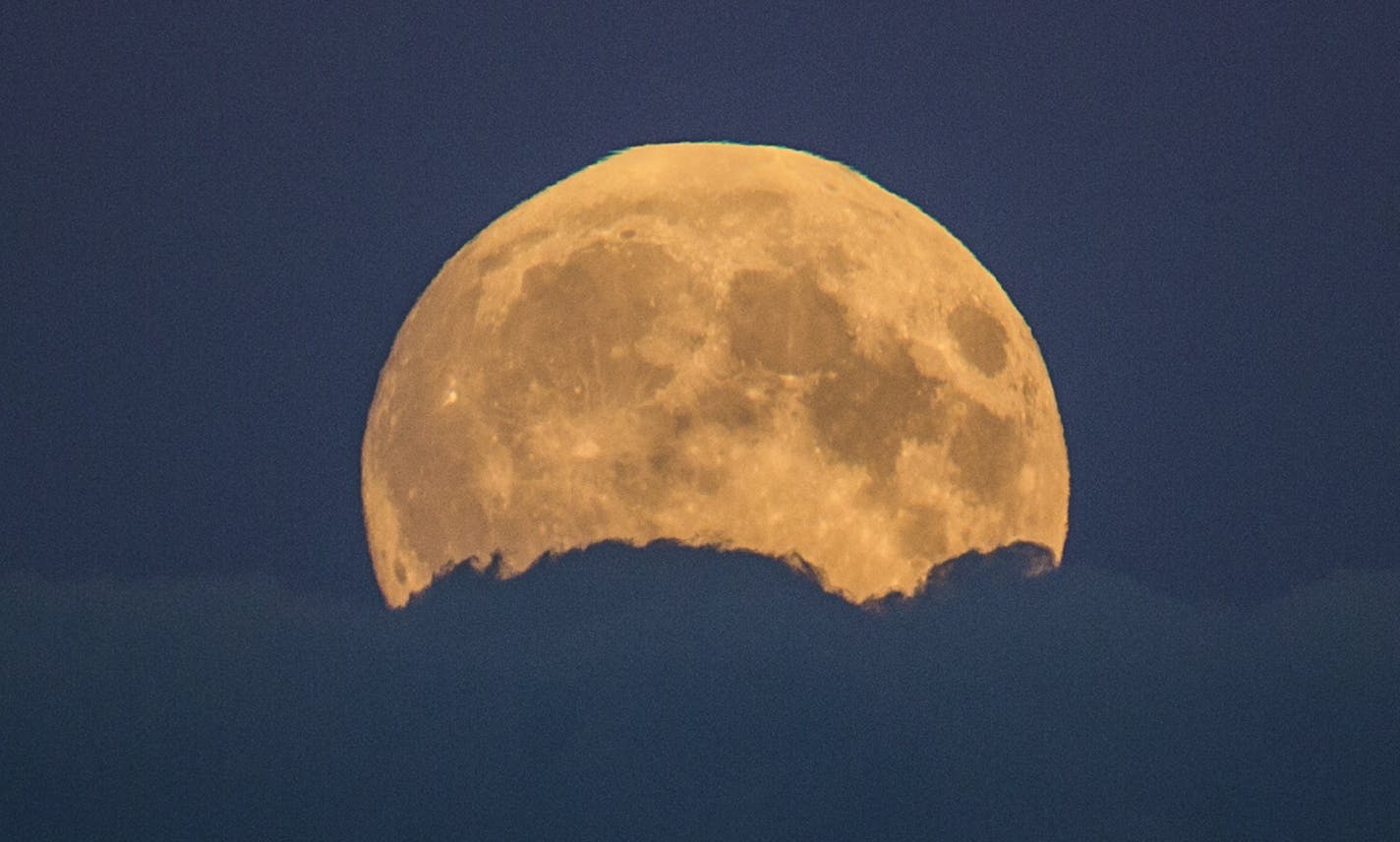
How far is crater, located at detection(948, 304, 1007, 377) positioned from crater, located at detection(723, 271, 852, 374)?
2.40 feet

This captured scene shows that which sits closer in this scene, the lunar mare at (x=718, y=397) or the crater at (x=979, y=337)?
the lunar mare at (x=718, y=397)

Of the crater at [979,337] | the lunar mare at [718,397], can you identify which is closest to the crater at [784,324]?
the lunar mare at [718,397]

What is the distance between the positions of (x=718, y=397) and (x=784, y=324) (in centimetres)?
49

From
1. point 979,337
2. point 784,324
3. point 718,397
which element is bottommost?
point 718,397

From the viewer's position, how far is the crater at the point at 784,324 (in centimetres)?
709

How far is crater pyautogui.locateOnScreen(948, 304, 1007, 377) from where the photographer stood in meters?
7.62

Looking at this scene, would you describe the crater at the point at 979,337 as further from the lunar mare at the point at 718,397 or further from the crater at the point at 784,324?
the crater at the point at 784,324

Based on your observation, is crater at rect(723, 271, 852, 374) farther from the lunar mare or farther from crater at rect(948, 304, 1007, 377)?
crater at rect(948, 304, 1007, 377)

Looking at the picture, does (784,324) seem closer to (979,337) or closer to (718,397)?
(718,397)

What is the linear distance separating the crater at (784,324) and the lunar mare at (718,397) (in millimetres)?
11

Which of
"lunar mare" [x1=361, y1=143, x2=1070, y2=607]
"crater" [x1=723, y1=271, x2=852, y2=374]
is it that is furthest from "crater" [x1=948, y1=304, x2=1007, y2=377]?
"crater" [x1=723, y1=271, x2=852, y2=374]

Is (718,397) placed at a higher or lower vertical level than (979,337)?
lower

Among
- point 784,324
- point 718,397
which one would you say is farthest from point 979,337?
point 718,397

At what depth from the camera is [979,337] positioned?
7711 mm
